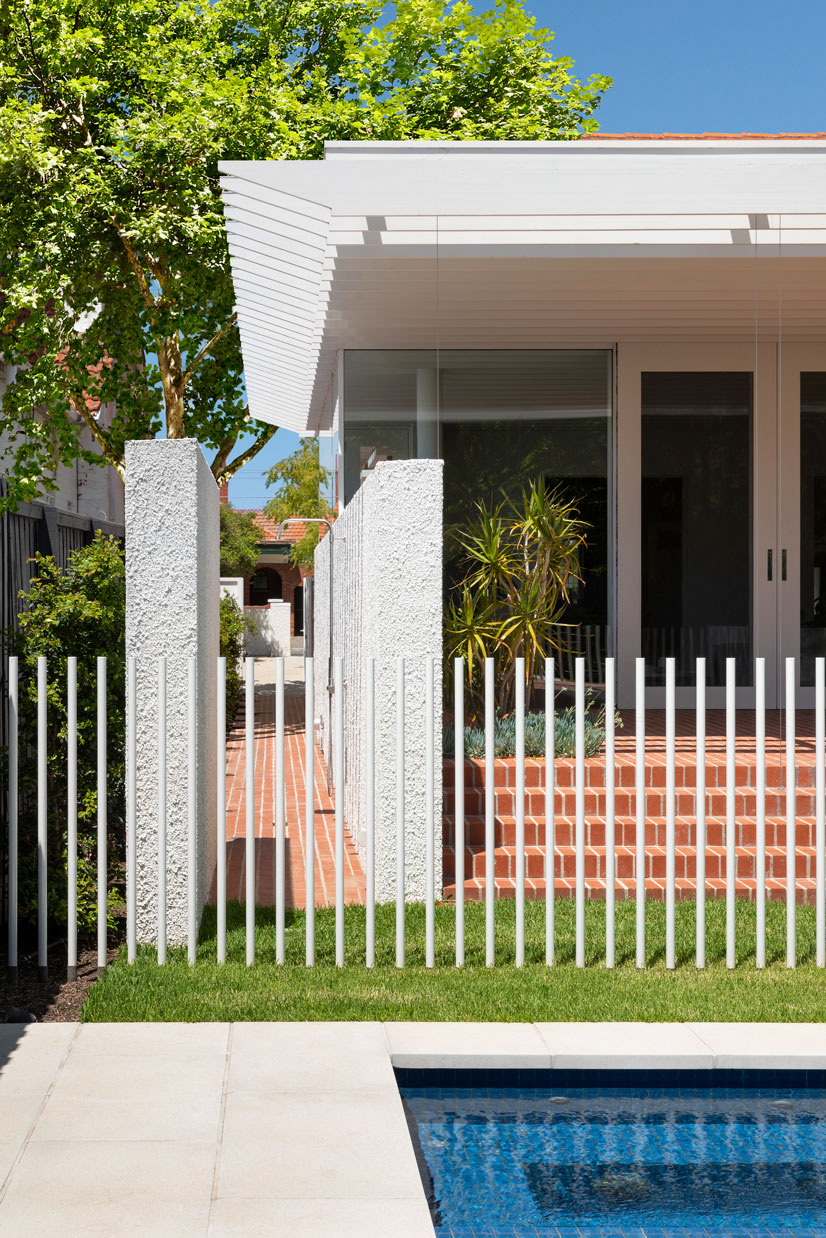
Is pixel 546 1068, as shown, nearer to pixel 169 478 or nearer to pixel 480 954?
pixel 480 954

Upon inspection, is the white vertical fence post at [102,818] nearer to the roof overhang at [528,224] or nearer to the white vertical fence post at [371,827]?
the white vertical fence post at [371,827]

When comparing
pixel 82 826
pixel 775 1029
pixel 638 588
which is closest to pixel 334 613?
pixel 638 588

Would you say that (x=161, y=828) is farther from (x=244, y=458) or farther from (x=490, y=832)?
(x=244, y=458)

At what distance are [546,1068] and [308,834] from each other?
163 centimetres

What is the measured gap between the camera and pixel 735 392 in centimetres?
1163

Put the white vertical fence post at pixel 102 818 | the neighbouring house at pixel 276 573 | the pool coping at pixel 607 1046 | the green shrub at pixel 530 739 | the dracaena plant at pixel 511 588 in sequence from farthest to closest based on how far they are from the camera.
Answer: the neighbouring house at pixel 276 573 < the dracaena plant at pixel 511 588 < the green shrub at pixel 530 739 < the white vertical fence post at pixel 102 818 < the pool coping at pixel 607 1046

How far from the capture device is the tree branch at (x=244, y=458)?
2125cm

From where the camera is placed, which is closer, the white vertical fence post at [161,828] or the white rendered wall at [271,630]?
the white vertical fence post at [161,828]

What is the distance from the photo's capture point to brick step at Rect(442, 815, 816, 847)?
25.9 ft

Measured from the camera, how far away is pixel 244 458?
21609 millimetres

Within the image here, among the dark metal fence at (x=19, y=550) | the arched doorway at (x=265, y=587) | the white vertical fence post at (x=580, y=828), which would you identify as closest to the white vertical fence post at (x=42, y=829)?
the dark metal fence at (x=19, y=550)

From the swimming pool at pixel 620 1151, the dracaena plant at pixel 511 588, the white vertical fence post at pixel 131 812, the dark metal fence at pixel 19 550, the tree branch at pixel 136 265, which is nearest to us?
the swimming pool at pixel 620 1151

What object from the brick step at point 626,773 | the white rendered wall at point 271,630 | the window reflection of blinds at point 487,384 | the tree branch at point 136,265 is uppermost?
the tree branch at point 136,265

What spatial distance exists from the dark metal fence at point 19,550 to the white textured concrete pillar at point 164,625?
31.8 inches
